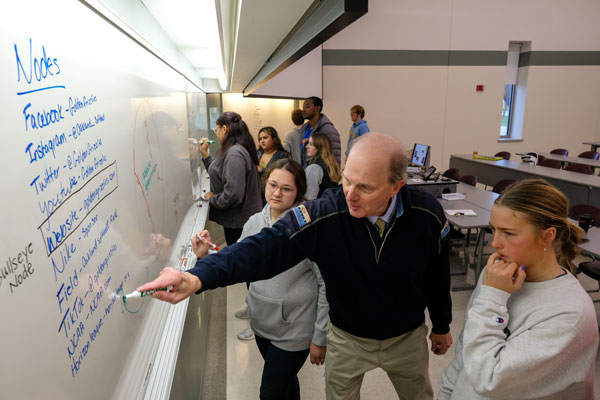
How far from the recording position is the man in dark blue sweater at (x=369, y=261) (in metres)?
1.35

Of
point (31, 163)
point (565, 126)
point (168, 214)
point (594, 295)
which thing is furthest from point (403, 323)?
point (565, 126)

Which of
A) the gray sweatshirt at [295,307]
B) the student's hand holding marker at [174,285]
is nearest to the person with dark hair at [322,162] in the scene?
the gray sweatshirt at [295,307]

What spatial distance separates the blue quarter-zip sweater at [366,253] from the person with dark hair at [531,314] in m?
0.35

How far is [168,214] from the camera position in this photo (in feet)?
6.04

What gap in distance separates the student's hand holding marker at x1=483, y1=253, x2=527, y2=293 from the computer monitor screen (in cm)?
490

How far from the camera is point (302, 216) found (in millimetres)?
1497

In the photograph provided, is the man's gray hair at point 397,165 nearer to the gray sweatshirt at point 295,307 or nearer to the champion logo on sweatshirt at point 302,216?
the champion logo on sweatshirt at point 302,216

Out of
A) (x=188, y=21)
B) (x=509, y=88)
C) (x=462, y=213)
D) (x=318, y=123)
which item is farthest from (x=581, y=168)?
(x=188, y=21)

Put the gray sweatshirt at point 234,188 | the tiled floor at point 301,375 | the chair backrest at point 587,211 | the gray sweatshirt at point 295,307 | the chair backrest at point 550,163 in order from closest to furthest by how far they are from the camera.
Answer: the gray sweatshirt at point 295,307 < the tiled floor at point 301,375 < the gray sweatshirt at point 234,188 < the chair backrest at point 587,211 < the chair backrest at point 550,163

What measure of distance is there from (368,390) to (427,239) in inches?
64.4

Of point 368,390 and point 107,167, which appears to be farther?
point 368,390

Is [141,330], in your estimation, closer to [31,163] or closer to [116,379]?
[116,379]

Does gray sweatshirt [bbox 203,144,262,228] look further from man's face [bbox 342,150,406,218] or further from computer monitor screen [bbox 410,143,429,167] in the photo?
computer monitor screen [bbox 410,143,429,167]

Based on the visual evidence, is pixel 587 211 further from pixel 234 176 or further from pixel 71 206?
pixel 71 206
